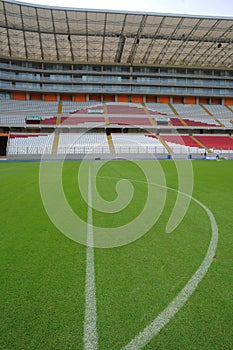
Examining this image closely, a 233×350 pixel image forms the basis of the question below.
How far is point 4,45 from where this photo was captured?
153 ft

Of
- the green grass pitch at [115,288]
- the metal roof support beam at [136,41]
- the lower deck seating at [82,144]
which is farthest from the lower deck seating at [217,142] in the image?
the green grass pitch at [115,288]

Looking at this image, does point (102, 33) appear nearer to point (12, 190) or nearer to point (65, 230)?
point (12, 190)

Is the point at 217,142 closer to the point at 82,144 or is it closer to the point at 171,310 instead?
the point at 82,144

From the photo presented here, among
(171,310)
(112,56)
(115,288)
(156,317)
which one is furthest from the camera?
(112,56)

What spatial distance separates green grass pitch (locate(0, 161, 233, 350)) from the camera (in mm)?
2322

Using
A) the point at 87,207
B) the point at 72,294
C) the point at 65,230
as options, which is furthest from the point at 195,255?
the point at 87,207

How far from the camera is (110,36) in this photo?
4359 cm

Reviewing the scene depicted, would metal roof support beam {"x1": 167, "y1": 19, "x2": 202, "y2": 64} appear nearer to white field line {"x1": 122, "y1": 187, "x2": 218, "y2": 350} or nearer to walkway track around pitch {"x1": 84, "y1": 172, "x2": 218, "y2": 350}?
white field line {"x1": 122, "y1": 187, "x2": 218, "y2": 350}

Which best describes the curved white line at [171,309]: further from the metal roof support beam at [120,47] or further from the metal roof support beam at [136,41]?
the metal roof support beam at [120,47]

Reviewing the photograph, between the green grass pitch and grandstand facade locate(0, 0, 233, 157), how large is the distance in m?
35.3

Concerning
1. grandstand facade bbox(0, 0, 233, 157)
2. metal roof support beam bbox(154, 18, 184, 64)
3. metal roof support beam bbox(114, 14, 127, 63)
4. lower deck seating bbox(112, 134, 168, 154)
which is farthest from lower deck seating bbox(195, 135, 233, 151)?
metal roof support beam bbox(114, 14, 127, 63)

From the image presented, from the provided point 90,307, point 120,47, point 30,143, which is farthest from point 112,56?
point 90,307

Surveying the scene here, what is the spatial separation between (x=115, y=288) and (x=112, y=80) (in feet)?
189

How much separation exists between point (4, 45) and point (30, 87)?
29.7 ft
